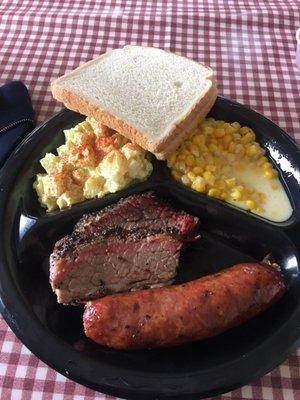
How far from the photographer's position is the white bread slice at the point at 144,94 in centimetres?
205

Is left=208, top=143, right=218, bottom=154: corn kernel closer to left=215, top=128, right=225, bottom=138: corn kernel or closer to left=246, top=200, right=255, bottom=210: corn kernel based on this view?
left=215, top=128, right=225, bottom=138: corn kernel

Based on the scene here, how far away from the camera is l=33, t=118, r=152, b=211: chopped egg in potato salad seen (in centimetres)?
194

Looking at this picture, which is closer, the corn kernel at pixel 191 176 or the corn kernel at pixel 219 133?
the corn kernel at pixel 191 176

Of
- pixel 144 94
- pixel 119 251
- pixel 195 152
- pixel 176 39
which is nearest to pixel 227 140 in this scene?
pixel 195 152

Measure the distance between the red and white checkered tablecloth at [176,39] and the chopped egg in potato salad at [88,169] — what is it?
64cm

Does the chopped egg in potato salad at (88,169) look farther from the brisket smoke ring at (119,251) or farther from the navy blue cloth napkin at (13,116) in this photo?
the navy blue cloth napkin at (13,116)

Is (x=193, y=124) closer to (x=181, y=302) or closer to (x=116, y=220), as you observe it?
(x=116, y=220)

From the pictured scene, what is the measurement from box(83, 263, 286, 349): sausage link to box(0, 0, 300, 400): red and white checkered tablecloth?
1192 mm

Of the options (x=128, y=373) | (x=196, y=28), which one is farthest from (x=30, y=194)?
(x=196, y=28)

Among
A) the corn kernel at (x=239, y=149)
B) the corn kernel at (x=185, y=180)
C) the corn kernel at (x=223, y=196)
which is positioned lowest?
the corn kernel at (x=223, y=196)

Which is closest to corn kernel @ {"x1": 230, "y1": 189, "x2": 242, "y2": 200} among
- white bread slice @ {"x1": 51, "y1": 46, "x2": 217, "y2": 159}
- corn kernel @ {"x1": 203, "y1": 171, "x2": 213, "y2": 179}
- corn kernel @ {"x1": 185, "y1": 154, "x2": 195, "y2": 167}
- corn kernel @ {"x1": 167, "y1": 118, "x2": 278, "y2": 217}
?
corn kernel @ {"x1": 167, "y1": 118, "x2": 278, "y2": 217}

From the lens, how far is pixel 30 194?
79.0 inches

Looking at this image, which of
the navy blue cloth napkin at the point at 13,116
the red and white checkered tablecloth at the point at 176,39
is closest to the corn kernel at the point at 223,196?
the red and white checkered tablecloth at the point at 176,39

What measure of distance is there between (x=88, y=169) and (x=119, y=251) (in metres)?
0.41
